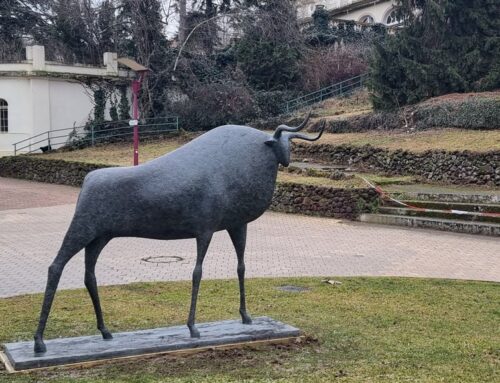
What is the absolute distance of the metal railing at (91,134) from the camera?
32812mm

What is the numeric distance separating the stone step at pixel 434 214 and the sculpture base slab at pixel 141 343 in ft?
37.4

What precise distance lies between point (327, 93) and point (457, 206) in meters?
19.6

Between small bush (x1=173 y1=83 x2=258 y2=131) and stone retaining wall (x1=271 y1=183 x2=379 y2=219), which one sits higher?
small bush (x1=173 y1=83 x2=258 y2=131)

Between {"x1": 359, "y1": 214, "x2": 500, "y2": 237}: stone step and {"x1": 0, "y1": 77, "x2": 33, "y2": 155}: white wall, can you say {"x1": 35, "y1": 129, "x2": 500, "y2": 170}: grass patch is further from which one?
{"x1": 359, "y1": 214, "x2": 500, "y2": 237}: stone step

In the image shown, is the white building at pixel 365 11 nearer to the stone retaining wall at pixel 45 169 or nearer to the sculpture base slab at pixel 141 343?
the stone retaining wall at pixel 45 169

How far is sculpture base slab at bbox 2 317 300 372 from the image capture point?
5.93 metres

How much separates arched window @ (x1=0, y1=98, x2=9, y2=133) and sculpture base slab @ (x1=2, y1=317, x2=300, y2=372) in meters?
28.9

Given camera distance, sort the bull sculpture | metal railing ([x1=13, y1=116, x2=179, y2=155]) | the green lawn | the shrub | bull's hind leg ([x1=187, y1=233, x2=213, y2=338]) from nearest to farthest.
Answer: the green lawn → the bull sculpture → bull's hind leg ([x1=187, y1=233, x2=213, y2=338]) → metal railing ([x1=13, y1=116, x2=179, y2=155]) → the shrub

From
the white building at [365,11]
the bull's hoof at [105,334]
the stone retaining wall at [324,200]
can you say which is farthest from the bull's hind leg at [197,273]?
the white building at [365,11]

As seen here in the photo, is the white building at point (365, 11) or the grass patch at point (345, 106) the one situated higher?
the white building at point (365, 11)

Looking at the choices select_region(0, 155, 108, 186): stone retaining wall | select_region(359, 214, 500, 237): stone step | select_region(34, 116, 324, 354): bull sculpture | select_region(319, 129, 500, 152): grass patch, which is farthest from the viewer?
select_region(0, 155, 108, 186): stone retaining wall

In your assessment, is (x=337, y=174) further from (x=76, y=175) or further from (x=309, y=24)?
(x=309, y=24)

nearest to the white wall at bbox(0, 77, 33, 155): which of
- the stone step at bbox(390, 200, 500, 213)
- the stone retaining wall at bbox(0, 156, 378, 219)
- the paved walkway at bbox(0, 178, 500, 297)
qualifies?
the paved walkway at bbox(0, 178, 500, 297)

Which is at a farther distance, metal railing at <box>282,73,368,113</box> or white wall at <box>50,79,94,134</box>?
metal railing at <box>282,73,368,113</box>
